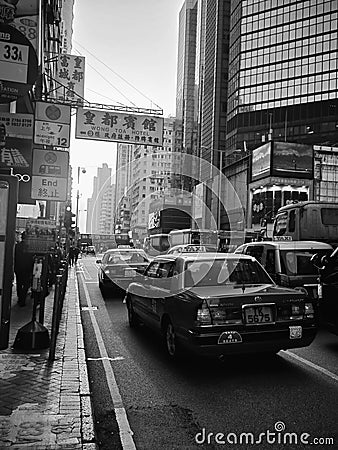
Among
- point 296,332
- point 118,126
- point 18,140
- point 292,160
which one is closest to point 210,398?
point 296,332

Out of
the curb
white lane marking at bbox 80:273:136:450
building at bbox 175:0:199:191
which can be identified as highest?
building at bbox 175:0:199:191

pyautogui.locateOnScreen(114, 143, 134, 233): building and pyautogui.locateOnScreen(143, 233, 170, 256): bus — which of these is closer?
pyautogui.locateOnScreen(114, 143, 134, 233): building

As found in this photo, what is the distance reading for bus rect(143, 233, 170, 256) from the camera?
3950 cm

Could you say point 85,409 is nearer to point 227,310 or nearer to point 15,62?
point 227,310

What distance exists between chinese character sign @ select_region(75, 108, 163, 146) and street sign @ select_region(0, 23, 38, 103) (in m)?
6.81

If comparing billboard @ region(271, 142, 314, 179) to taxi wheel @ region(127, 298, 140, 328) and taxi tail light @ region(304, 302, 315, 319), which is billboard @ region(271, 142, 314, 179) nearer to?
taxi wheel @ region(127, 298, 140, 328)

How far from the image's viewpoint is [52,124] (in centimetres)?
1437

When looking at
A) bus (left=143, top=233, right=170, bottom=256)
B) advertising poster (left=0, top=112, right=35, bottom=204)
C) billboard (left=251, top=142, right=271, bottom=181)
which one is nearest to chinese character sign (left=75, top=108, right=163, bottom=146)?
advertising poster (left=0, top=112, right=35, bottom=204)

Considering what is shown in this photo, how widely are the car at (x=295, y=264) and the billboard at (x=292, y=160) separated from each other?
43787 mm

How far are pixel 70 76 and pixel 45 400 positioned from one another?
14.5 metres

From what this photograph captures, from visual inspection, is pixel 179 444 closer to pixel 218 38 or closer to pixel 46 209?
pixel 46 209

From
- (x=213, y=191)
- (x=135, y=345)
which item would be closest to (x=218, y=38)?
(x=213, y=191)

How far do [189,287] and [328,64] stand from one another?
78.7 metres

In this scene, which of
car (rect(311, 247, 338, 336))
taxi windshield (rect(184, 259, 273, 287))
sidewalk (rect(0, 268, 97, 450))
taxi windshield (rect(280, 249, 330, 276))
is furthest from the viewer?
taxi windshield (rect(280, 249, 330, 276))
